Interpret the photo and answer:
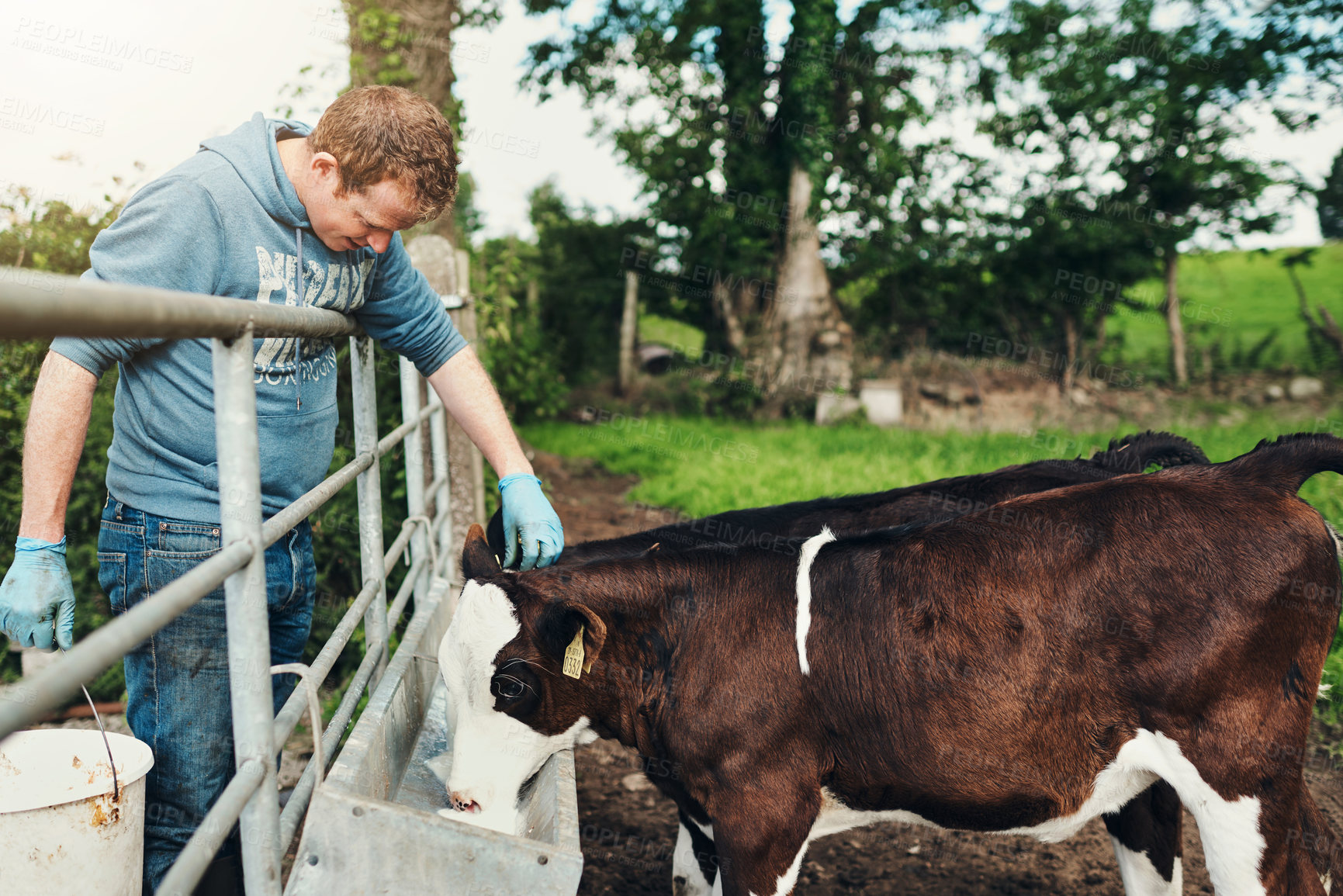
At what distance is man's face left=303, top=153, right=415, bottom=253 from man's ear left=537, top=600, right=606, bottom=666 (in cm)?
A: 104

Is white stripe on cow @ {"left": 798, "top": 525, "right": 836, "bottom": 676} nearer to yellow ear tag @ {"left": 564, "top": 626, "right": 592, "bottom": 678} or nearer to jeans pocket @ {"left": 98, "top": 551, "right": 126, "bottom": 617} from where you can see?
yellow ear tag @ {"left": 564, "top": 626, "right": 592, "bottom": 678}

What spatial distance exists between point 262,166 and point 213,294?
0.32 m

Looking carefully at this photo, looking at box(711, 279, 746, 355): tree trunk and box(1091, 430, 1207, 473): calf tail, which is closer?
box(1091, 430, 1207, 473): calf tail

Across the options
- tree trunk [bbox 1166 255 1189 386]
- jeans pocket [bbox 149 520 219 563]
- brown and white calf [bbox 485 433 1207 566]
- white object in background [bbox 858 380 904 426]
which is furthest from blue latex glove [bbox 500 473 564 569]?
tree trunk [bbox 1166 255 1189 386]

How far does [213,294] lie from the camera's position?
204 cm

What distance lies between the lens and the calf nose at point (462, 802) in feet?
7.39

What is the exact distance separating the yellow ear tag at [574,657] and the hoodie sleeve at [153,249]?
1190mm

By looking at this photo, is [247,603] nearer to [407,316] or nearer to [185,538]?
[185,538]

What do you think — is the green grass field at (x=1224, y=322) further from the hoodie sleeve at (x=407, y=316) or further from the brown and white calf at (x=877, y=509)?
the hoodie sleeve at (x=407, y=316)

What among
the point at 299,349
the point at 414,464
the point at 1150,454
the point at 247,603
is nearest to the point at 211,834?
the point at 247,603

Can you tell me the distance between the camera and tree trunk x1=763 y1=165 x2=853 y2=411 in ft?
46.1

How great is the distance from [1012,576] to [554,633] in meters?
1.21

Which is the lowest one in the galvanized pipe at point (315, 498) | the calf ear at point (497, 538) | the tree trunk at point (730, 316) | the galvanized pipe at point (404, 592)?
the galvanized pipe at point (404, 592)

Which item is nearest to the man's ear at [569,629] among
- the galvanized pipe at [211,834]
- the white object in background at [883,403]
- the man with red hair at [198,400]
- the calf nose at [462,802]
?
the calf nose at [462,802]
